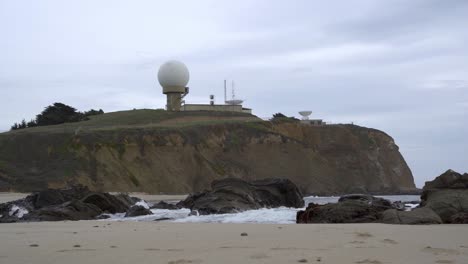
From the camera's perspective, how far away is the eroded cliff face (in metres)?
57.3

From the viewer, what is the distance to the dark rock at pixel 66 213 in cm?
1880

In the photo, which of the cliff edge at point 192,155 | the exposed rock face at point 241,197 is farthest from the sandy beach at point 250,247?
the cliff edge at point 192,155

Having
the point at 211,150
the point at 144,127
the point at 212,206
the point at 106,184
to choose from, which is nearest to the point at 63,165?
the point at 106,184

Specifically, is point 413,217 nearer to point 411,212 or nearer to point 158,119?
point 411,212

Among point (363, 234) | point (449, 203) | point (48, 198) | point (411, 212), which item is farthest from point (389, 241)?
point (48, 198)

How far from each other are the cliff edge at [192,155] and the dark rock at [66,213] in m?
32.7

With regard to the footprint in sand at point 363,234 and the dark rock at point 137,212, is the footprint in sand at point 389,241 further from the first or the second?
the dark rock at point 137,212

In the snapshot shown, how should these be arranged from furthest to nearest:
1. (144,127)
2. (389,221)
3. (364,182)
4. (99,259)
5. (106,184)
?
(364,182)
(144,127)
(106,184)
(389,221)
(99,259)

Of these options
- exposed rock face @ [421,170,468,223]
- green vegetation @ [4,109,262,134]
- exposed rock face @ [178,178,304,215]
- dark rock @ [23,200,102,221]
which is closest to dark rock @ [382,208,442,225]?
exposed rock face @ [421,170,468,223]

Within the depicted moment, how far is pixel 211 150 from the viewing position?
69.4 metres

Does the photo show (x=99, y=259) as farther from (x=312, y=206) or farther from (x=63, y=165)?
(x=63, y=165)

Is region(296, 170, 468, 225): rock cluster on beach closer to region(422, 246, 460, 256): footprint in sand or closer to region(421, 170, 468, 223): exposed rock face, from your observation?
region(421, 170, 468, 223): exposed rock face

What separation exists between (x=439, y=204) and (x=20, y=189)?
4393cm

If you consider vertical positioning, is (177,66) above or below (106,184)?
above
